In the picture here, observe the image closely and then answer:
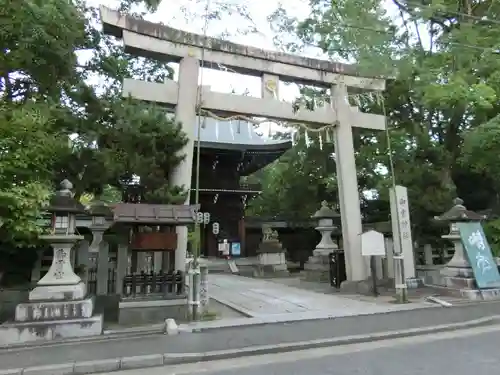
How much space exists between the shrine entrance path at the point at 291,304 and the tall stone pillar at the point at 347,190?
131 cm

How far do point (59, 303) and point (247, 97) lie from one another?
737 cm

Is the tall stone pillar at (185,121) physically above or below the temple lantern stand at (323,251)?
above

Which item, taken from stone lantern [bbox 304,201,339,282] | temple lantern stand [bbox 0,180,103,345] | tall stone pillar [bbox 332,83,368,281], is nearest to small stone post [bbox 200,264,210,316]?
temple lantern stand [bbox 0,180,103,345]

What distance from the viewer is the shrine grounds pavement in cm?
581

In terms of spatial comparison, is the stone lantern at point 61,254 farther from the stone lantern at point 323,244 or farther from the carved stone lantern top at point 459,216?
the stone lantern at point 323,244

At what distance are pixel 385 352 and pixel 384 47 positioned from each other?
35.0 feet

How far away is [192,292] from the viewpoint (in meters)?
8.49

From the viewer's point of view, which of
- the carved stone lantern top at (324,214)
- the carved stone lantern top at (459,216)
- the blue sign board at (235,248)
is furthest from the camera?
the blue sign board at (235,248)

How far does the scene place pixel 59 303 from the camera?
7.46 m

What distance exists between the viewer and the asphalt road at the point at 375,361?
5309 mm

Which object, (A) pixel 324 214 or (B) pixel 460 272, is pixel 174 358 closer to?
(B) pixel 460 272

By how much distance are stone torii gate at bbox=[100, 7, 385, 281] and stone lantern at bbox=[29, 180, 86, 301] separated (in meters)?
2.53

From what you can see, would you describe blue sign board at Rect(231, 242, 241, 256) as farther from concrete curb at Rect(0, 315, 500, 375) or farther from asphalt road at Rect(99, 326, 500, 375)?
asphalt road at Rect(99, 326, 500, 375)

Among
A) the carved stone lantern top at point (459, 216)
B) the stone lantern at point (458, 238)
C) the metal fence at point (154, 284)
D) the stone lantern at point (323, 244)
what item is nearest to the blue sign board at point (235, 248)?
the stone lantern at point (323, 244)
